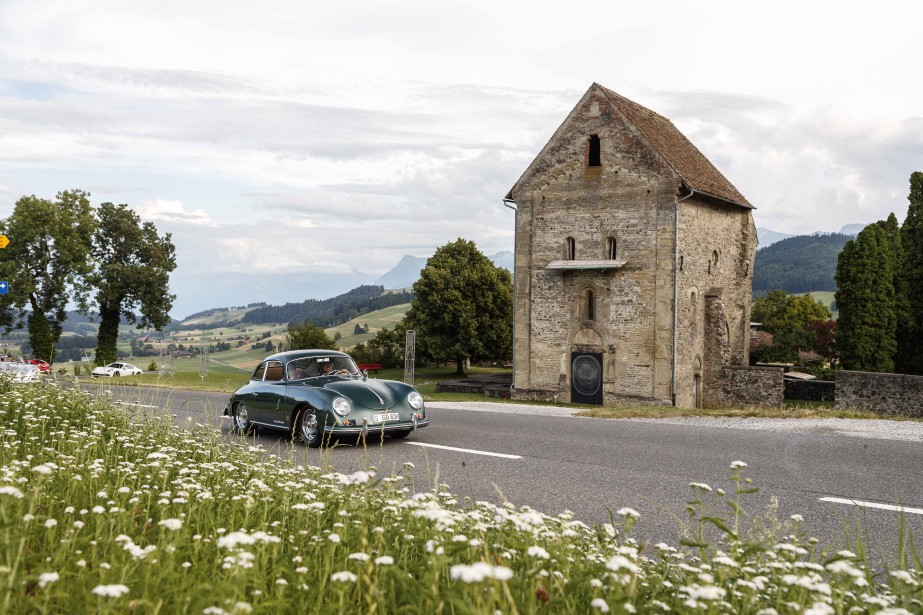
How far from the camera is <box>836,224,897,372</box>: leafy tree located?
120ft

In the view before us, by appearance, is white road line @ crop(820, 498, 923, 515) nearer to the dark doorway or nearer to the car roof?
the car roof

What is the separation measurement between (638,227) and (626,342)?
14.0 ft

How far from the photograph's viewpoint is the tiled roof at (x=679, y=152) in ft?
94.6

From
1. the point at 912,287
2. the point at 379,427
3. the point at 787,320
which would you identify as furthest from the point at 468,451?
the point at 787,320

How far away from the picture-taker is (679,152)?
1246 inches

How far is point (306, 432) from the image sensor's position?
11875 millimetres

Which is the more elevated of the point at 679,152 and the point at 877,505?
the point at 679,152

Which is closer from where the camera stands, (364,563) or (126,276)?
(364,563)

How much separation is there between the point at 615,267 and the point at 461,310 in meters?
24.7

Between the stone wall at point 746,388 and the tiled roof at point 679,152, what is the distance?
23.2 feet

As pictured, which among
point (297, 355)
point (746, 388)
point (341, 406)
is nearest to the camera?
point (341, 406)

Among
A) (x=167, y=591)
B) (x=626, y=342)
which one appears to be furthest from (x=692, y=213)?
(x=167, y=591)

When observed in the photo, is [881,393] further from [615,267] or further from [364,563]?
[364,563]

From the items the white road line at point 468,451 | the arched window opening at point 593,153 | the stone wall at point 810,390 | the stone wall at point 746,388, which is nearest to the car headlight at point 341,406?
the white road line at point 468,451
